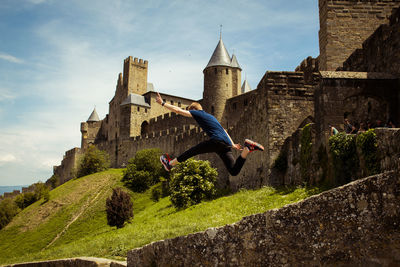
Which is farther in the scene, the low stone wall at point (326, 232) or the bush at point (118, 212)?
the bush at point (118, 212)

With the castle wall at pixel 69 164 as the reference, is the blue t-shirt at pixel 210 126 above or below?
below

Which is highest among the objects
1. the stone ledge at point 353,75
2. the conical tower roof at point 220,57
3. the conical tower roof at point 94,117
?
the conical tower roof at point 220,57

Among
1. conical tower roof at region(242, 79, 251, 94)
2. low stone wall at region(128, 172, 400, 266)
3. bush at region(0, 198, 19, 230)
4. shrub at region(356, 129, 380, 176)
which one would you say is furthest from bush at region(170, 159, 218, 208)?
conical tower roof at region(242, 79, 251, 94)

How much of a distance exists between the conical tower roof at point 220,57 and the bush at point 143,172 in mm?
16929

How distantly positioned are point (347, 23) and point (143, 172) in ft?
111

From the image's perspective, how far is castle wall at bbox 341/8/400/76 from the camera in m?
13.8

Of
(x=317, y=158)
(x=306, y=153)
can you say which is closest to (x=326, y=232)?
(x=317, y=158)

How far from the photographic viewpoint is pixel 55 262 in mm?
9953

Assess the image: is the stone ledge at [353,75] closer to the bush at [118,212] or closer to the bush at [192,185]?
the bush at [192,185]

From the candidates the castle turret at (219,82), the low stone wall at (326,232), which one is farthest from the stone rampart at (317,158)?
the castle turret at (219,82)

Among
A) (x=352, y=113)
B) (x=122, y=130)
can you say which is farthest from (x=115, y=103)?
(x=352, y=113)

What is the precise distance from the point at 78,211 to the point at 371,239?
43.0 m

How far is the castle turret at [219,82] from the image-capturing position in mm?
58000

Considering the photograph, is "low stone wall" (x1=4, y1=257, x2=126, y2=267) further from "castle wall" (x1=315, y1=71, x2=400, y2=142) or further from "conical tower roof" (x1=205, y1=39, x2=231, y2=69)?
"conical tower roof" (x1=205, y1=39, x2=231, y2=69)
